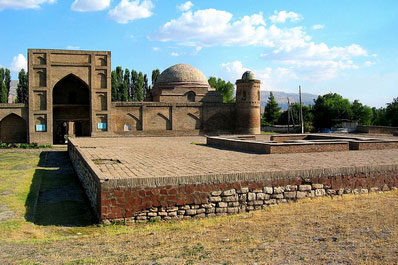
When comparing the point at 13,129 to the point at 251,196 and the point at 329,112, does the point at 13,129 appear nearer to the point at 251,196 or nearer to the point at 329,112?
the point at 251,196

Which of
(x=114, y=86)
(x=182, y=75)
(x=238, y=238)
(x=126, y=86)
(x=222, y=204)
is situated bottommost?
(x=238, y=238)

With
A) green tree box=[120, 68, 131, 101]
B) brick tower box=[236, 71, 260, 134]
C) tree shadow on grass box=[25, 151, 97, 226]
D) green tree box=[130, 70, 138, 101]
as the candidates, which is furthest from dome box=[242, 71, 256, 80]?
tree shadow on grass box=[25, 151, 97, 226]

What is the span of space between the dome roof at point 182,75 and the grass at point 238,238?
94.4 feet

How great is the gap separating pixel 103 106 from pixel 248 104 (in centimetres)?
1166

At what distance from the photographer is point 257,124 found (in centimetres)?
3362

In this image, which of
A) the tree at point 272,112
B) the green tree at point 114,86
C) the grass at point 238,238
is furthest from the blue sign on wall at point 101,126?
the tree at point 272,112

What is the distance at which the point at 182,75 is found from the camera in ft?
119

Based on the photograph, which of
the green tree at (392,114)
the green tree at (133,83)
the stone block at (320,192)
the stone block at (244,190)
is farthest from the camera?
the green tree at (133,83)

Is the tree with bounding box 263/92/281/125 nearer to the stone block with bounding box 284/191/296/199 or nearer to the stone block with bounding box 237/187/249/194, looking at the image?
the stone block with bounding box 284/191/296/199

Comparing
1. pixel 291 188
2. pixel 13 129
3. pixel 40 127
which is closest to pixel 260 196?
pixel 291 188

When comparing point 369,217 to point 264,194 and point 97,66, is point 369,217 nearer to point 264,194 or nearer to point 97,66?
point 264,194

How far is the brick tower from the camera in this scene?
33.2 meters

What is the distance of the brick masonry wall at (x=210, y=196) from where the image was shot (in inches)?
271

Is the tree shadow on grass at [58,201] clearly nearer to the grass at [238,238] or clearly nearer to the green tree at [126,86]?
the grass at [238,238]
